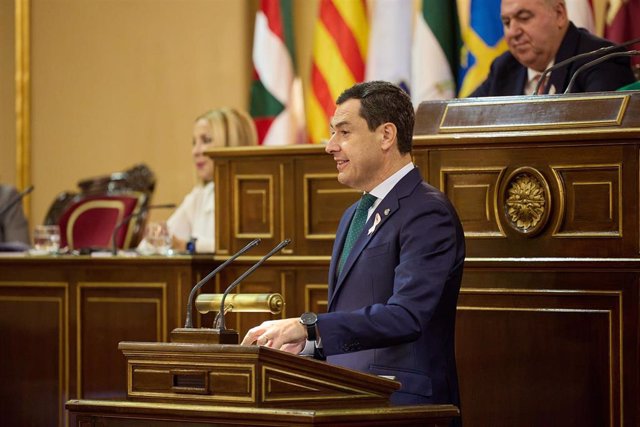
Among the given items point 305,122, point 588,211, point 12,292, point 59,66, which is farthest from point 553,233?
point 59,66

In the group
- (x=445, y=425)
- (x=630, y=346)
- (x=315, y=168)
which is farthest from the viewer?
(x=315, y=168)

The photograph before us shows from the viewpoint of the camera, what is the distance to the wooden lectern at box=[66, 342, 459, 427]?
282cm

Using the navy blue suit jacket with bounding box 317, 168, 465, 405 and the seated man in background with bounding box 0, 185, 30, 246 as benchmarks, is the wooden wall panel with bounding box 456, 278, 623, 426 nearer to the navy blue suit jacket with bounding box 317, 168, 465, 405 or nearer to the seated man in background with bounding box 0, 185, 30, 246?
the navy blue suit jacket with bounding box 317, 168, 465, 405

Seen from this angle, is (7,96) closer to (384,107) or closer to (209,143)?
(209,143)

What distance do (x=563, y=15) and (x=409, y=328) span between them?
8.65ft

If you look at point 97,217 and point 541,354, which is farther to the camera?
point 97,217

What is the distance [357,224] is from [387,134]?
28 cm

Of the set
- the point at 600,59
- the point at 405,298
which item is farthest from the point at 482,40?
the point at 405,298

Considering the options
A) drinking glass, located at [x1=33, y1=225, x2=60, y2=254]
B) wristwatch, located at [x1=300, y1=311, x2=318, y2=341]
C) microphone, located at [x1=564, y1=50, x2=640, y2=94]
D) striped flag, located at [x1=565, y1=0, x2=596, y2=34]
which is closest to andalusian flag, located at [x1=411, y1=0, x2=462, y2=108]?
striped flag, located at [x1=565, y1=0, x2=596, y2=34]

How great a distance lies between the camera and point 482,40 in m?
7.02

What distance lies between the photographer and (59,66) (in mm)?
9188

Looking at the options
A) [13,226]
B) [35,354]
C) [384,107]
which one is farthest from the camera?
[13,226]

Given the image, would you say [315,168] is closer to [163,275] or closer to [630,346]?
[163,275]

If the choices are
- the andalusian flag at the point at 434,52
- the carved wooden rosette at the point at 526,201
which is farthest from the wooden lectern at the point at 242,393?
the andalusian flag at the point at 434,52
